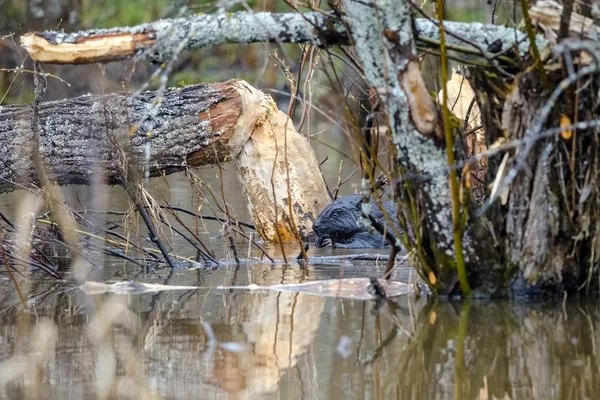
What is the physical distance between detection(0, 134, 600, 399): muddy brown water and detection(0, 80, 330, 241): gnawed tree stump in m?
1.25

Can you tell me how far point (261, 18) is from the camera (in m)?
3.29

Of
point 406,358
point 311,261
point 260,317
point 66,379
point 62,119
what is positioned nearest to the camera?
point 66,379

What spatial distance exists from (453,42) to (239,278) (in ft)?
5.64

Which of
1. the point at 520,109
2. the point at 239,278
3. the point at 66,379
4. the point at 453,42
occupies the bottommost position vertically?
the point at 66,379

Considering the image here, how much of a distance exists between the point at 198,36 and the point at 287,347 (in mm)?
1172

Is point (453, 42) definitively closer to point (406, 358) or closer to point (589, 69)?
point (589, 69)

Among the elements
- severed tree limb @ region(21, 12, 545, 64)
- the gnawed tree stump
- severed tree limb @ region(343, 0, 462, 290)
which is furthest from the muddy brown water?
the gnawed tree stump

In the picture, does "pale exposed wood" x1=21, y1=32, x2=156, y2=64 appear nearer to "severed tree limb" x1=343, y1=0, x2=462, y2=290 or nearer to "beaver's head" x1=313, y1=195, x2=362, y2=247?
"severed tree limb" x1=343, y1=0, x2=462, y2=290

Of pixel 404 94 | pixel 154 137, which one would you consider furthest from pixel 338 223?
pixel 404 94

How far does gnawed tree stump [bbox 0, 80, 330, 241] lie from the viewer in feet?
17.0

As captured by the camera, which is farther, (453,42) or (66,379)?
(453,42)

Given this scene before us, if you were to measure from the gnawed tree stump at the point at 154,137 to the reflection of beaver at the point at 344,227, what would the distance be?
294mm

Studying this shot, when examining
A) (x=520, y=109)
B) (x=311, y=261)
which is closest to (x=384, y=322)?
(x=520, y=109)

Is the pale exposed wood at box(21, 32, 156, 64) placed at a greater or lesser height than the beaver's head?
greater
